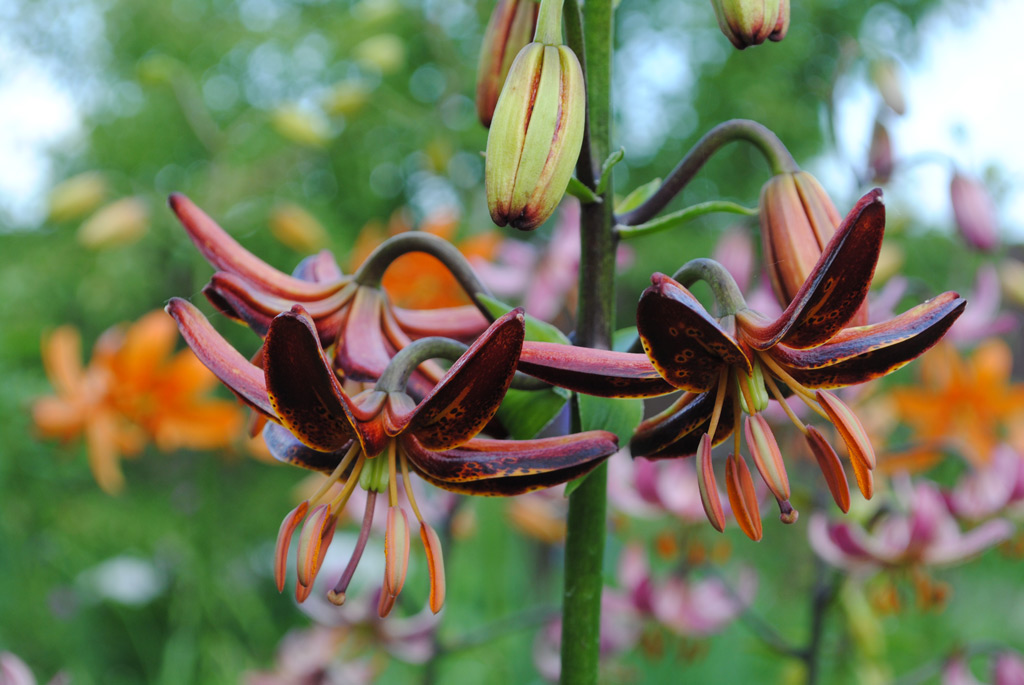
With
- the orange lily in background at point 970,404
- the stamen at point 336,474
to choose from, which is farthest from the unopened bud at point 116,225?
the orange lily in background at point 970,404

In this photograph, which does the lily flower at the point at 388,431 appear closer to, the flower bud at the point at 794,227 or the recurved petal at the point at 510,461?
the recurved petal at the point at 510,461

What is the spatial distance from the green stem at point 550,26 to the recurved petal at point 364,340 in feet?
0.57

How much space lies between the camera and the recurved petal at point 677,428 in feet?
1.27

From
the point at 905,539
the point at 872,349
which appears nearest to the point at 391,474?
the point at 872,349

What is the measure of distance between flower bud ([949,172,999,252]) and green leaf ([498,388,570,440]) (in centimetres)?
91

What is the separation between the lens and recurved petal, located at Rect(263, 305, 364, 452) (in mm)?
321

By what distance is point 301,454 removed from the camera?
410 millimetres

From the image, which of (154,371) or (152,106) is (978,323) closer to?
(154,371)

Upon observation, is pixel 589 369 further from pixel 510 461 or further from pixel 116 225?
pixel 116 225

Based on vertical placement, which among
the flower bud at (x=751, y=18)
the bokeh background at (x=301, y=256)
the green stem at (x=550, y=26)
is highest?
the flower bud at (x=751, y=18)

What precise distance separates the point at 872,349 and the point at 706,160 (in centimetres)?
14

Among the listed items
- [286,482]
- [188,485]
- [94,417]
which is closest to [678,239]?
[286,482]

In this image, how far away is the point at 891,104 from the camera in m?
1.05

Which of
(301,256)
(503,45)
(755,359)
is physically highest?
(503,45)
